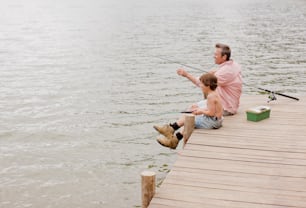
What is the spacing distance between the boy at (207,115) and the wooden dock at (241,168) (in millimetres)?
199

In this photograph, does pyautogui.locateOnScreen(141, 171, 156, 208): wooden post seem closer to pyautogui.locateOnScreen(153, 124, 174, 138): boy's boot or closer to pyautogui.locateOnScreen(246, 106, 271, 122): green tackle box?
pyautogui.locateOnScreen(153, 124, 174, 138): boy's boot

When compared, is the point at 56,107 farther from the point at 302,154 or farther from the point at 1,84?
the point at 302,154

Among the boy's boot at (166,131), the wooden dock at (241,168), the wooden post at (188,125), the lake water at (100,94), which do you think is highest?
the wooden post at (188,125)

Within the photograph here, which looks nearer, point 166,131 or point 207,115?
point 207,115

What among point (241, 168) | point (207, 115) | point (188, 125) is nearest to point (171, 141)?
point (188, 125)

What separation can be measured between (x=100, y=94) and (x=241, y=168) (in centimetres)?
1077

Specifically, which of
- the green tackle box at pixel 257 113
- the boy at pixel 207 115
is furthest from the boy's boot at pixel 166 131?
the green tackle box at pixel 257 113

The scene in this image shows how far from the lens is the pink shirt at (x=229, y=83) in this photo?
9.78 m

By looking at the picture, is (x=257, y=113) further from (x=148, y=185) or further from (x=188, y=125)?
(x=148, y=185)

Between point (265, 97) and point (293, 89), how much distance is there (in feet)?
22.3

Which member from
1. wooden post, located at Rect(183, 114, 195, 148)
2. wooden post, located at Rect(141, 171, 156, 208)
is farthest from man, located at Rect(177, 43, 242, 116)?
wooden post, located at Rect(141, 171, 156, 208)

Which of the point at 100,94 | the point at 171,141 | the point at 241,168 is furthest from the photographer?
the point at 100,94

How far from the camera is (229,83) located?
32.4 feet

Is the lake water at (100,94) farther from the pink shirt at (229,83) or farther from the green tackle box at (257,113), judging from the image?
the green tackle box at (257,113)
